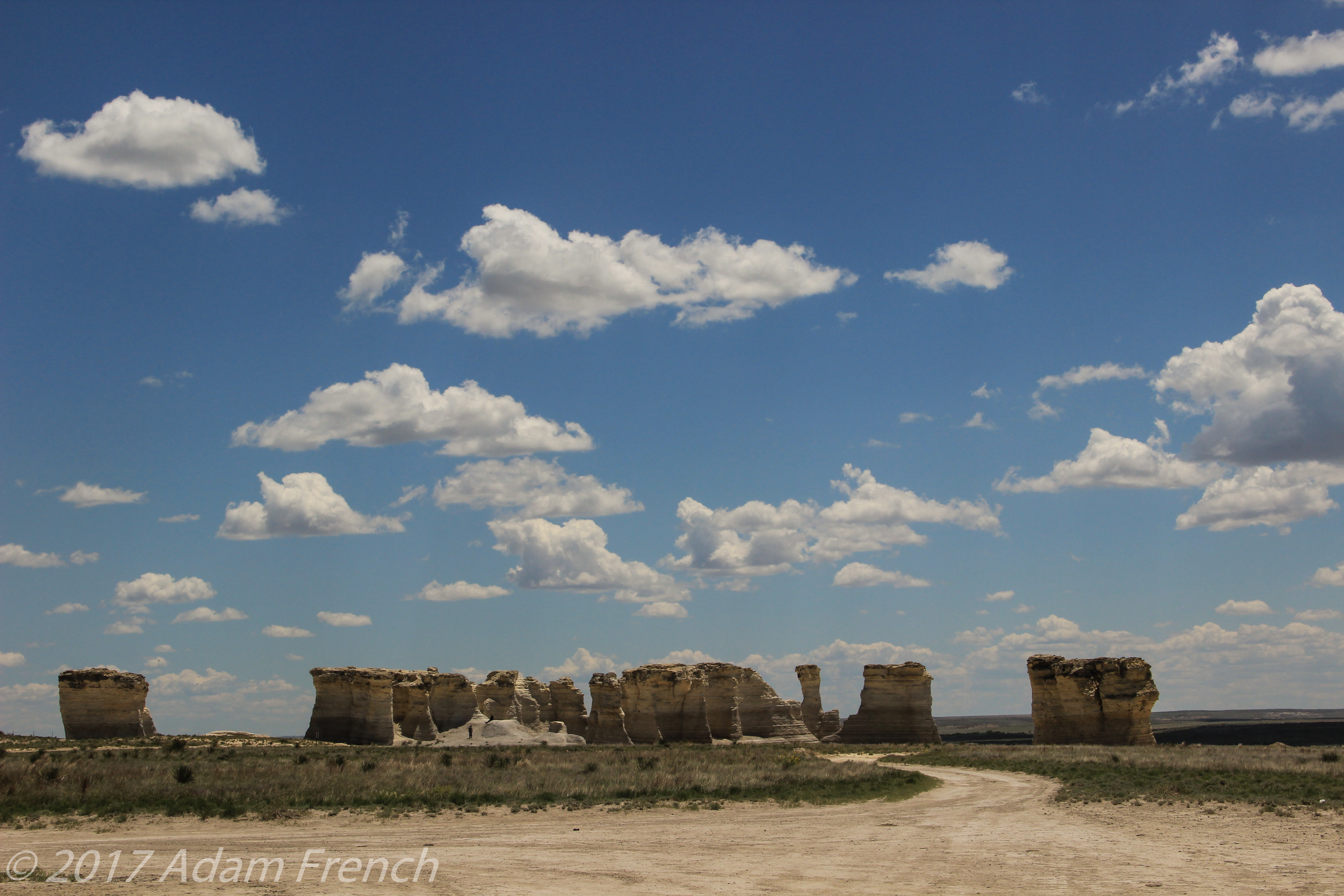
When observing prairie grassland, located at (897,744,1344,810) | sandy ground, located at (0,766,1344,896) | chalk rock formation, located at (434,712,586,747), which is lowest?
chalk rock formation, located at (434,712,586,747)

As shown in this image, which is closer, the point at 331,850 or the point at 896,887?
the point at 896,887

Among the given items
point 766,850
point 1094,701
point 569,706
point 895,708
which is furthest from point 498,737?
point 766,850

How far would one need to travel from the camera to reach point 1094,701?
56.7 meters

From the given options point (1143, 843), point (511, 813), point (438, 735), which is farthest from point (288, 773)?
point (438, 735)

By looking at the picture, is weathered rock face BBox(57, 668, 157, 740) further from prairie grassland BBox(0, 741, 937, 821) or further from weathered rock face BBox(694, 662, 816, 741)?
weathered rock face BBox(694, 662, 816, 741)

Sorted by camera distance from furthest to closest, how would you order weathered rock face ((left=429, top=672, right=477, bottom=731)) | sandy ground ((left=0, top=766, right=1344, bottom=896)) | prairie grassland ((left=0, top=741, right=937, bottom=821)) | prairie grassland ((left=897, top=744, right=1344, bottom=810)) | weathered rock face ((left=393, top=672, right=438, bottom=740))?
weathered rock face ((left=429, top=672, right=477, bottom=731))
weathered rock face ((left=393, top=672, right=438, bottom=740))
prairie grassland ((left=897, top=744, right=1344, bottom=810))
prairie grassland ((left=0, top=741, right=937, bottom=821))
sandy ground ((left=0, top=766, right=1344, bottom=896))

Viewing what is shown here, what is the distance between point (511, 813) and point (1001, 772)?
A: 2339 centimetres

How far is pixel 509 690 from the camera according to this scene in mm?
75062

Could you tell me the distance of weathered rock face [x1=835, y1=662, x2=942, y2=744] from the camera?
6706 centimetres

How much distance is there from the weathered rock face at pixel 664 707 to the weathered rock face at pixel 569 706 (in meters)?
9.64

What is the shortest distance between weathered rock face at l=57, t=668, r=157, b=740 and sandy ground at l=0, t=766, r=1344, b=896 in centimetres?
4071

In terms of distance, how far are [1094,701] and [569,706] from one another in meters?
38.8

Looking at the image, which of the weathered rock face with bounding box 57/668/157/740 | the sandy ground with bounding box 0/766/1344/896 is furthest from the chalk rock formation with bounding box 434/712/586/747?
the sandy ground with bounding box 0/766/1344/896

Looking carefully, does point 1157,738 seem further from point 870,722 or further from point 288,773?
point 288,773
